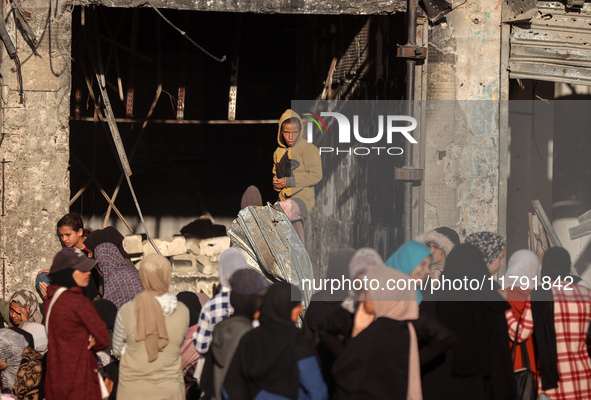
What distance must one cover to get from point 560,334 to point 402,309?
137cm

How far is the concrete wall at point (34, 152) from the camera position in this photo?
24.4 feet

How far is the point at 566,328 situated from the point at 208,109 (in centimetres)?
769

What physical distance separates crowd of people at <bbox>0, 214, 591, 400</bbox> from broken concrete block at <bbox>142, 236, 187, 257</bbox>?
5.16 metres

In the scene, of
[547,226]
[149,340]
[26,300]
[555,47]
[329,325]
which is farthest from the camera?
[547,226]

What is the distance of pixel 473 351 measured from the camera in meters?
4.59

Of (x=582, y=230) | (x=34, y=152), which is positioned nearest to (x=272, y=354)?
(x=34, y=152)

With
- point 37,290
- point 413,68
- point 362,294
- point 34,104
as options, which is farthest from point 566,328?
point 34,104

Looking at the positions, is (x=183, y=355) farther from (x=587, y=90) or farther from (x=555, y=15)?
(x=587, y=90)

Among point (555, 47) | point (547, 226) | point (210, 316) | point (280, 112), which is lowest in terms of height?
point (210, 316)

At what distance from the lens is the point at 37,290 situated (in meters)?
7.28

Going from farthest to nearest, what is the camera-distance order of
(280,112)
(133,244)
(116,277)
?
(280,112) < (133,244) < (116,277)

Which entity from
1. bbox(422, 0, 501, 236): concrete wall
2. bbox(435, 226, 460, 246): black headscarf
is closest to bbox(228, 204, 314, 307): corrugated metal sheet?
bbox(422, 0, 501, 236): concrete wall

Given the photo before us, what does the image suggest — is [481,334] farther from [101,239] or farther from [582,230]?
[582,230]

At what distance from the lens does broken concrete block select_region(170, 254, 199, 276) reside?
10945 millimetres
